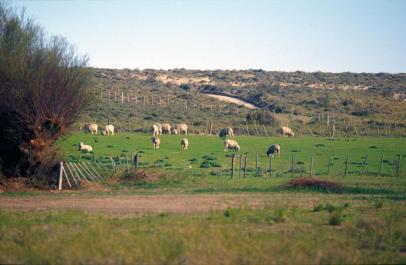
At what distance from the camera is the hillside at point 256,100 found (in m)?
90.8

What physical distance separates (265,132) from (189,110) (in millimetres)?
23636

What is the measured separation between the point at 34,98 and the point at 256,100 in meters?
97.6

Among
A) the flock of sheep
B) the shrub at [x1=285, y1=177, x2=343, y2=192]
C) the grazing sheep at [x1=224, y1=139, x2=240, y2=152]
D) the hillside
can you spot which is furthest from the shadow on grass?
the hillside

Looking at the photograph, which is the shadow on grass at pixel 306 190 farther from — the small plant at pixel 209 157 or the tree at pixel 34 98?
the small plant at pixel 209 157

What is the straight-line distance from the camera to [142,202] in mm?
24688

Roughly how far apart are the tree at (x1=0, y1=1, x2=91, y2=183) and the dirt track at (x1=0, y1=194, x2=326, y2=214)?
4693 millimetres

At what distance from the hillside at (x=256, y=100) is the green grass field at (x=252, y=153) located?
646cm

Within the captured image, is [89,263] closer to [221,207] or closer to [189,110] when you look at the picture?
[221,207]

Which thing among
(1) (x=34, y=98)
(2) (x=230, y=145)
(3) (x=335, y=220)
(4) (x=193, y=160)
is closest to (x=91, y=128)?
(2) (x=230, y=145)

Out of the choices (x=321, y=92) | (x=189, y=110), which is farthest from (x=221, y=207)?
(x=321, y=92)

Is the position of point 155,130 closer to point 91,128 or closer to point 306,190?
point 91,128

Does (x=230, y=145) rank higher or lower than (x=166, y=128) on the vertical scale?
lower

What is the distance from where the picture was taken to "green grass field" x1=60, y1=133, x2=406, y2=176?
141 feet

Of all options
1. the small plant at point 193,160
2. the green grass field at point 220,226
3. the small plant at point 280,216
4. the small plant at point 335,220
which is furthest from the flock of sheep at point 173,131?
the small plant at point 335,220
